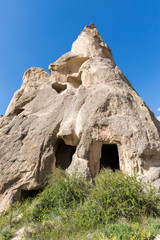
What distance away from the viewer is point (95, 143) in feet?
23.4

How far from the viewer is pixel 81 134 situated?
7.31 metres

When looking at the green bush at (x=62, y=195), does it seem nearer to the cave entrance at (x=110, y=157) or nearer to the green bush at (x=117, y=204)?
the green bush at (x=117, y=204)

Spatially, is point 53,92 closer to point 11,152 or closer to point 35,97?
point 35,97

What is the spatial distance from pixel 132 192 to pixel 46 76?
10098 millimetres

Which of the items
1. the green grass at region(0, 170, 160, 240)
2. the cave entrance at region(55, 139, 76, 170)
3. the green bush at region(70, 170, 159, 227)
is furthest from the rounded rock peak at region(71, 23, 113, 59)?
the green bush at region(70, 170, 159, 227)

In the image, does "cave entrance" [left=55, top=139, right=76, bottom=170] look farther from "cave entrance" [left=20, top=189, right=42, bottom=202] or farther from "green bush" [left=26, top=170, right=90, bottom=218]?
"green bush" [left=26, top=170, right=90, bottom=218]

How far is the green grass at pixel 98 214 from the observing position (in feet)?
12.6

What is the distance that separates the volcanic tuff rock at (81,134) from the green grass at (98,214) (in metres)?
0.91

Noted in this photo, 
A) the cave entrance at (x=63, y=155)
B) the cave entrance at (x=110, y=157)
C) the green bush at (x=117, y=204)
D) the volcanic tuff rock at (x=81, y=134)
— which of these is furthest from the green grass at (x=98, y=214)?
the cave entrance at (x=110, y=157)

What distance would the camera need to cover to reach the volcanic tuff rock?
6.62 metres

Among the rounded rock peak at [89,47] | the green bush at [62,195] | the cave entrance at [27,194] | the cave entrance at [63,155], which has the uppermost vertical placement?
the rounded rock peak at [89,47]

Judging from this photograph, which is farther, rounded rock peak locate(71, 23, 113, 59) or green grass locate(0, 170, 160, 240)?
rounded rock peak locate(71, 23, 113, 59)

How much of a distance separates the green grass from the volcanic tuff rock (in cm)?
91

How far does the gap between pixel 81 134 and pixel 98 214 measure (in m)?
3.44
